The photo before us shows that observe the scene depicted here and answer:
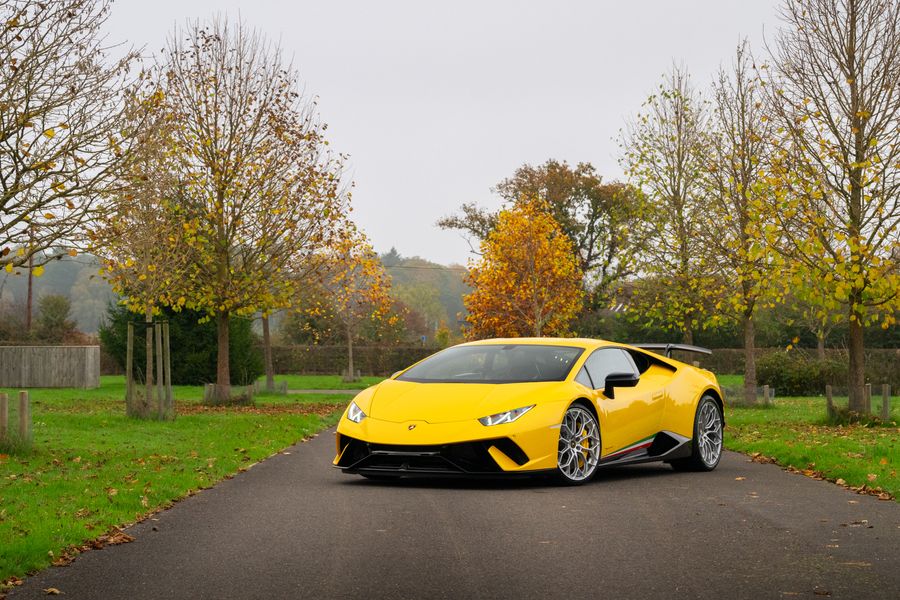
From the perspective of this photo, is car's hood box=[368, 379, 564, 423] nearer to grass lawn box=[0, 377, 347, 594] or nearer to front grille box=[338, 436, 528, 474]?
front grille box=[338, 436, 528, 474]

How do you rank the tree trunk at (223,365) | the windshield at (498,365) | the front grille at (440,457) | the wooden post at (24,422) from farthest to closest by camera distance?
the tree trunk at (223,365) < the wooden post at (24,422) < the windshield at (498,365) < the front grille at (440,457)

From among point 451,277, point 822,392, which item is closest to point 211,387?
point 822,392

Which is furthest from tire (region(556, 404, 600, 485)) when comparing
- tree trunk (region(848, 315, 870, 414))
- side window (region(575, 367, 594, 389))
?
tree trunk (region(848, 315, 870, 414))

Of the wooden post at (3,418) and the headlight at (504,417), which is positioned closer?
the headlight at (504,417)

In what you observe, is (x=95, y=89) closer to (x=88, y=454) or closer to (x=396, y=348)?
(x=88, y=454)

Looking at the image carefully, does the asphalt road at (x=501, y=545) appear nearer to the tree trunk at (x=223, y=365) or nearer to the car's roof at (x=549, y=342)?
the car's roof at (x=549, y=342)

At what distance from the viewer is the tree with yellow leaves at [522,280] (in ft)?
159

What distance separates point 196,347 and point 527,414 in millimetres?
34216

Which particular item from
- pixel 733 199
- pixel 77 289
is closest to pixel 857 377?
pixel 733 199

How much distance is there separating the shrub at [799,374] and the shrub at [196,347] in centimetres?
1844

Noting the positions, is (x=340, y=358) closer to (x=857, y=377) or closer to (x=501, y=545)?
(x=857, y=377)

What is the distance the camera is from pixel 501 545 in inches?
320

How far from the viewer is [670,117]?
122 feet

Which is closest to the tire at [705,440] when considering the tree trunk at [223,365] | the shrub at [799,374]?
the tree trunk at [223,365]
